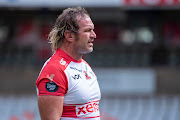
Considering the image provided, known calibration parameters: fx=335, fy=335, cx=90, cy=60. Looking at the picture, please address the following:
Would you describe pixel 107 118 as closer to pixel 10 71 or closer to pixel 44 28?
pixel 10 71

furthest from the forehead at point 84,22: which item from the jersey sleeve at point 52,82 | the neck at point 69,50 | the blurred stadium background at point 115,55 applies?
the blurred stadium background at point 115,55

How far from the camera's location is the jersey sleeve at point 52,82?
2.23m

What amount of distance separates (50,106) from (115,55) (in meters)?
8.57

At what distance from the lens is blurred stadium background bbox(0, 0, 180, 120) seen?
27.0ft

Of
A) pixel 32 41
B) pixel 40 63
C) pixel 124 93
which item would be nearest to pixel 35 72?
pixel 40 63

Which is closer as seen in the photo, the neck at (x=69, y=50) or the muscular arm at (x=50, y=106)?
the muscular arm at (x=50, y=106)

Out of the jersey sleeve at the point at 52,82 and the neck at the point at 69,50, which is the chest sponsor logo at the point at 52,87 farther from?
the neck at the point at 69,50

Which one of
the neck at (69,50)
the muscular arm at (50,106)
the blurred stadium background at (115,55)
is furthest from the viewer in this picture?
the blurred stadium background at (115,55)

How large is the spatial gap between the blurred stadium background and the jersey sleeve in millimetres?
5743

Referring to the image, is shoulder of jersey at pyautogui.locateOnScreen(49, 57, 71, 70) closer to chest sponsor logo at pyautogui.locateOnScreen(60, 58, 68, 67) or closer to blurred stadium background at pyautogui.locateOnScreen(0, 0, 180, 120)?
chest sponsor logo at pyautogui.locateOnScreen(60, 58, 68, 67)

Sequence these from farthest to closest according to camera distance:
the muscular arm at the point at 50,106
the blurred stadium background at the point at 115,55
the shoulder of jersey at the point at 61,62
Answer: the blurred stadium background at the point at 115,55
the shoulder of jersey at the point at 61,62
the muscular arm at the point at 50,106

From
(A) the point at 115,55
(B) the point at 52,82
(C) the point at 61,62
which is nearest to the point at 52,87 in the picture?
(B) the point at 52,82

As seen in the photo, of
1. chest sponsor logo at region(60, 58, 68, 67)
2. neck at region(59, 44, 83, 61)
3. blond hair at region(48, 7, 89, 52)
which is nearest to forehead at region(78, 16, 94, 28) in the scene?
blond hair at region(48, 7, 89, 52)

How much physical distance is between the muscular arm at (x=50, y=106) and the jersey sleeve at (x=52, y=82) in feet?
0.11
